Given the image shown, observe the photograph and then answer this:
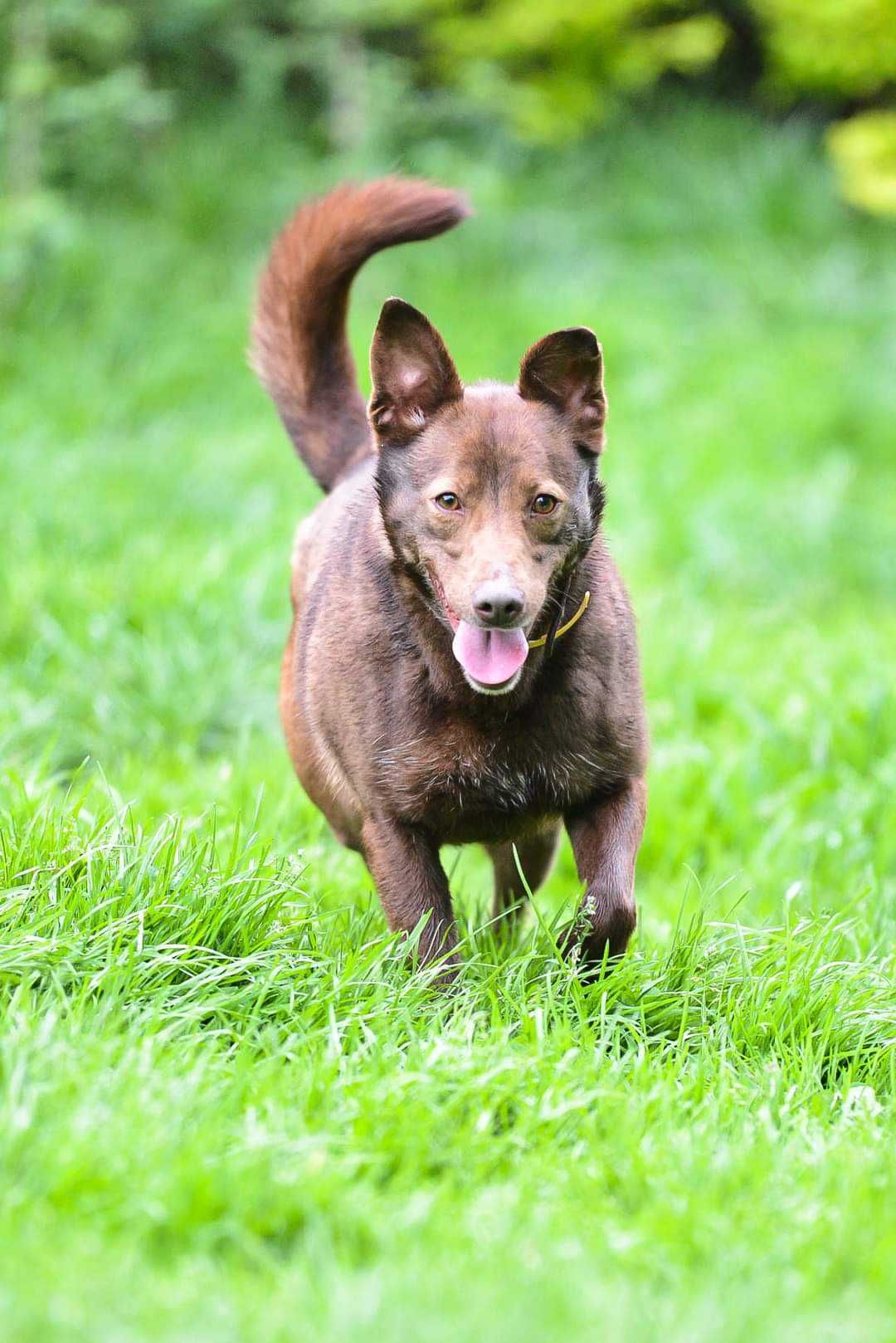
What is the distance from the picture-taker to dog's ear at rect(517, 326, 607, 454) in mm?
3381

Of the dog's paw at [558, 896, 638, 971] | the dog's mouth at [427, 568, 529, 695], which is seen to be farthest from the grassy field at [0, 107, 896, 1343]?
the dog's mouth at [427, 568, 529, 695]

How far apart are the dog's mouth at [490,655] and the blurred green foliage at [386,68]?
19.4ft

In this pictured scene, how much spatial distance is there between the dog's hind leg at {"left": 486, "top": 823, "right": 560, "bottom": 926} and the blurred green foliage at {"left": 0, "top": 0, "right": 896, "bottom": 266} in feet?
17.8

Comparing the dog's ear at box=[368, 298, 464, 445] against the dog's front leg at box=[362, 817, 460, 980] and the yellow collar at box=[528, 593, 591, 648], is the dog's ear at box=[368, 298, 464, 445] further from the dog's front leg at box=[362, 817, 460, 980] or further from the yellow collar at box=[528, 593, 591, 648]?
the dog's front leg at box=[362, 817, 460, 980]

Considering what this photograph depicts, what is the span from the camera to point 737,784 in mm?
5199

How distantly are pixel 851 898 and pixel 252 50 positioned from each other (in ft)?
25.8

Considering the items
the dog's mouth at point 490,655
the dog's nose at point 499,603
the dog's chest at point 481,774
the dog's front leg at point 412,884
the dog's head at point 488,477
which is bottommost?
the dog's front leg at point 412,884

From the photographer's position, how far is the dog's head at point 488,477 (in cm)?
312

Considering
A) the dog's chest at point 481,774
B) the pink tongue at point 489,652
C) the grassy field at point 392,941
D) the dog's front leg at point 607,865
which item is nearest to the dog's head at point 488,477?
the pink tongue at point 489,652

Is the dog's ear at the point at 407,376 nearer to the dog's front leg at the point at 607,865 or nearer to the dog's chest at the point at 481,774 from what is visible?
the dog's chest at the point at 481,774

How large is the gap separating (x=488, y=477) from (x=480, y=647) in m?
0.37

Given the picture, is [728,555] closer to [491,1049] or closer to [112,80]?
[112,80]

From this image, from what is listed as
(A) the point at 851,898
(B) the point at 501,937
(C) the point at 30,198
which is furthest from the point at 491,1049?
(C) the point at 30,198

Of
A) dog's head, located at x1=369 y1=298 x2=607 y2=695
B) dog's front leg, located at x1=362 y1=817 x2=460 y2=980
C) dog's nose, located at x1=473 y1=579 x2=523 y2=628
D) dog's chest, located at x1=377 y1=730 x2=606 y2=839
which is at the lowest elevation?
dog's front leg, located at x1=362 y1=817 x2=460 y2=980
